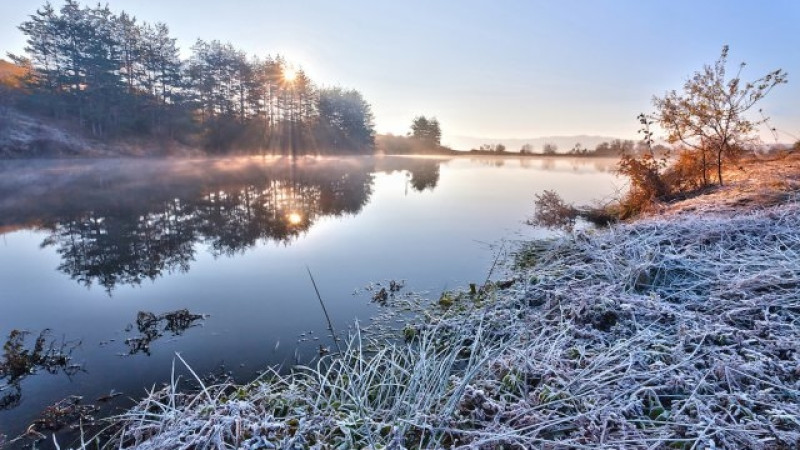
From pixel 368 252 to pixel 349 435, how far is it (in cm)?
625

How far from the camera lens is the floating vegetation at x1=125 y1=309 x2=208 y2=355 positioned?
4520 millimetres

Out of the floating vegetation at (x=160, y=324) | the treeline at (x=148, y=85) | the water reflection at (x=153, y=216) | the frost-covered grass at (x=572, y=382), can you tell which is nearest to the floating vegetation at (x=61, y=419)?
the frost-covered grass at (x=572, y=382)

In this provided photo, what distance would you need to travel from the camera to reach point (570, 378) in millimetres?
3066

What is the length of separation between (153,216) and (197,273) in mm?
6427

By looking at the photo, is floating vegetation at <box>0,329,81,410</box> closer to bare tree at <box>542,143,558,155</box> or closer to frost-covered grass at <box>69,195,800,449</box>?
frost-covered grass at <box>69,195,800,449</box>

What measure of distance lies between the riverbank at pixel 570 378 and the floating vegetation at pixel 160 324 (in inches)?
47.2

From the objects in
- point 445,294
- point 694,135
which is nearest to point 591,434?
point 445,294

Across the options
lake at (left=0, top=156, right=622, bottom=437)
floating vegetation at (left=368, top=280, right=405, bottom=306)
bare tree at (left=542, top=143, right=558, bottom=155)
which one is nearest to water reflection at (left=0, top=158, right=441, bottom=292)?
lake at (left=0, top=156, right=622, bottom=437)

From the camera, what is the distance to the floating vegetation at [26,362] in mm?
3596

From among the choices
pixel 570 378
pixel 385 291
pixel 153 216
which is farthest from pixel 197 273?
pixel 570 378

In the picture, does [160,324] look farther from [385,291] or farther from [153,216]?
[153,216]

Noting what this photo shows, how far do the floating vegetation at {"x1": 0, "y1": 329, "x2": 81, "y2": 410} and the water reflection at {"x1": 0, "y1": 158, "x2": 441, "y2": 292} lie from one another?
214cm

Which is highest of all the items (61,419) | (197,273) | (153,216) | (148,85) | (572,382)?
(148,85)

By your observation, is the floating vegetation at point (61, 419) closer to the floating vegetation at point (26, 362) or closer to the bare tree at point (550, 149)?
the floating vegetation at point (26, 362)
